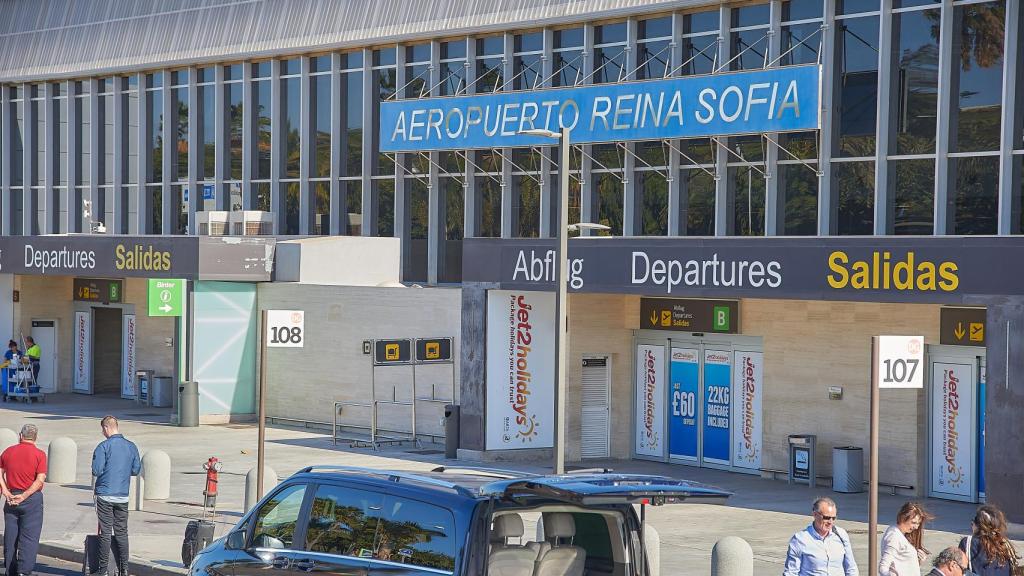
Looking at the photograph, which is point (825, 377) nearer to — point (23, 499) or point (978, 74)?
point (978, 74)

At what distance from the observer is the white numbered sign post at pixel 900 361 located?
1316cm

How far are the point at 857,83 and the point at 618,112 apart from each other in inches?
196

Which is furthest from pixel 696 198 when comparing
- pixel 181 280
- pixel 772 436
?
pixel 181 280

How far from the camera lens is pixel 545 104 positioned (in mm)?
29797

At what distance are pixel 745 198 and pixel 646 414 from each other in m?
4.65

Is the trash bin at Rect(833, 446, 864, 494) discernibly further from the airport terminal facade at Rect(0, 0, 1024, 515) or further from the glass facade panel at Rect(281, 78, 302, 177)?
the glass facade panel at Rect(281, 78, 302, 177)

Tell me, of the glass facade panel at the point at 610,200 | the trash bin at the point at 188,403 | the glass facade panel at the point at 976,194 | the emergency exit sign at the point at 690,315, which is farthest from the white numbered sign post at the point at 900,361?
the trash bin at the point at 188,403

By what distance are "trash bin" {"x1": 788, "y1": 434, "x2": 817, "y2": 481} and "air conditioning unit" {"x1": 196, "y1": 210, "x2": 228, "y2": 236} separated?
59.2ft

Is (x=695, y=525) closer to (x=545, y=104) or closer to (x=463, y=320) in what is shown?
(x=463, y=320)

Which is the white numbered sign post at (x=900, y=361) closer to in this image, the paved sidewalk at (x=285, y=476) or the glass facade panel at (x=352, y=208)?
the paved sidewalk at (x=285, y=476)

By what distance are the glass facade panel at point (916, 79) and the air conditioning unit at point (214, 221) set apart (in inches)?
728

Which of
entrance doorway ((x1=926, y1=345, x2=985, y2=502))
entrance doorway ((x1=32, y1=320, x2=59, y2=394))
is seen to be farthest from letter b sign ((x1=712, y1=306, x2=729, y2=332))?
entrance doorway ((x1=32, y1=320, x2=59, y2=394))

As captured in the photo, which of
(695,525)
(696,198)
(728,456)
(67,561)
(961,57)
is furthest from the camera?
(696,198)

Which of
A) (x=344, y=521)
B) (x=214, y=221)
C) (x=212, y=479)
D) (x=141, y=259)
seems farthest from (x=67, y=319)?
(x=344, y=521)
